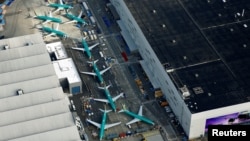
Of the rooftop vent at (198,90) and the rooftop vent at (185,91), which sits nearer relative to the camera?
the rooftop vent at (185,91)

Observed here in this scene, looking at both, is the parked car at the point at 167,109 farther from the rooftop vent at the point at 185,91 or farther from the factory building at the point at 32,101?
the factory building at the point at 32,101

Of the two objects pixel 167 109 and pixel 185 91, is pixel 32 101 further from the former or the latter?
pixel 185 91

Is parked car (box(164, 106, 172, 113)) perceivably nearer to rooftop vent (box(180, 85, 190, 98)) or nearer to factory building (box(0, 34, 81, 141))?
rooftop vent (box(180, 85, 190, 98))

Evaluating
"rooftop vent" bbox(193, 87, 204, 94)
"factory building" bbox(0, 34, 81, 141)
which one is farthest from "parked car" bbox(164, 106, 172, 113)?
"factory building" bbox(0, 34, 81, 141)

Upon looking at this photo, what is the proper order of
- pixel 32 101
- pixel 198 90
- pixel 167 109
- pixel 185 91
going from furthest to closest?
1. pixel 167 109
2. pixel 198 90
3. pixel 185 91
4. pixel 32 101

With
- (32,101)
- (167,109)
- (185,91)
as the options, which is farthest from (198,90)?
(32,101)

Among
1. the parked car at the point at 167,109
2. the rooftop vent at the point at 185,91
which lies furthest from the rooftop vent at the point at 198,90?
the parked car at the point at 167,109

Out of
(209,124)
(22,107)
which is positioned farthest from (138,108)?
(22,107)

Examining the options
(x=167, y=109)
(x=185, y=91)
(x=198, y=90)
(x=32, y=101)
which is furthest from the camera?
(x=167, y=109)

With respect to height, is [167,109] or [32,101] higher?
[167,109]
